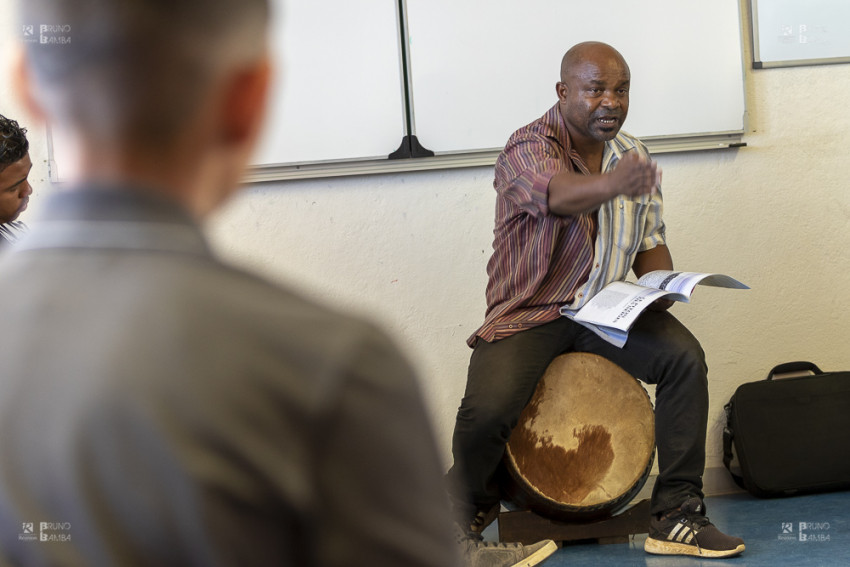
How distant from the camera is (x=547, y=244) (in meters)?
2.71

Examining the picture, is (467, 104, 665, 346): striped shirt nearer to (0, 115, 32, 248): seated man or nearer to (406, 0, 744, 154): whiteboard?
(406, 0, 744, 154): whiteboard

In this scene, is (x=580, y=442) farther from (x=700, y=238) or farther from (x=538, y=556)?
(x=700, y=238)

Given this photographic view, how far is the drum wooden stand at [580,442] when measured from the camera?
8.55 feet

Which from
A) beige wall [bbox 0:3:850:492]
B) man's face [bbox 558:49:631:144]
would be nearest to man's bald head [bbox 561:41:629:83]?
man's face [bbox 558:49:631:144]

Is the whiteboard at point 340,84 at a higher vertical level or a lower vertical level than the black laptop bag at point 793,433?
higher

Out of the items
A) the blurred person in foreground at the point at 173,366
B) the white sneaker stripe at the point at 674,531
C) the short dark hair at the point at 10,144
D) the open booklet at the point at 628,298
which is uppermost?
the short dark hair at the point at 10,144

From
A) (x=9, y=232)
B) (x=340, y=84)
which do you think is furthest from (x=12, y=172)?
(x=340, y=84)

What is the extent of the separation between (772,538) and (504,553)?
80 cm

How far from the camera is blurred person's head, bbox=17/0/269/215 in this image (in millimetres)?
442

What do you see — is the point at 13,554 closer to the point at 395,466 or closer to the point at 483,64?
the point at 395,466

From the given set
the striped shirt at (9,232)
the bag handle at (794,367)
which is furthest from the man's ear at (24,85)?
the bag handle at (794,367)

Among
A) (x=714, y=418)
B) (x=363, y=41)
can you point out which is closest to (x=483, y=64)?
(x=363, y=41)

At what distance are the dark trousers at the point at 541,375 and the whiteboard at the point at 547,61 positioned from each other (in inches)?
38.5

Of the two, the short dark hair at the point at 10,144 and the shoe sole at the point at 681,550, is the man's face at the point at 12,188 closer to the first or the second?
the short dark hair at the point at 10,144
